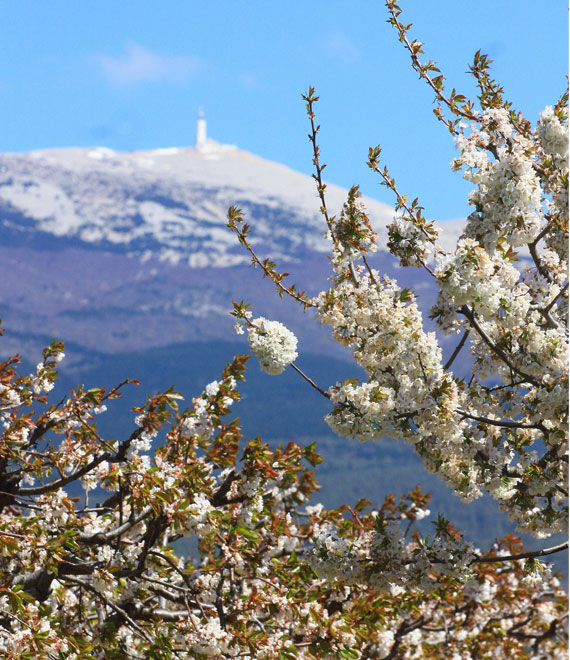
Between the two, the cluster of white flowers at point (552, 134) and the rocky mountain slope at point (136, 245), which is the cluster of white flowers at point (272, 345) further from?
the rocky mountain slope at point (136, 245)

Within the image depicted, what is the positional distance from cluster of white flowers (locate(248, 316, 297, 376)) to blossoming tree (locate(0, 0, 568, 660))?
0.04 feet

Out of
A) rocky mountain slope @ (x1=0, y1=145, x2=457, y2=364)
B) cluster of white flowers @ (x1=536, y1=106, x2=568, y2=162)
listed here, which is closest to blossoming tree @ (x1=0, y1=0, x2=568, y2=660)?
cluster of white flowers @ (x1=536, y1=106, x2=568, y2=162)

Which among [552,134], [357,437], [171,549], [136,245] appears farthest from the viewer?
[136,245]

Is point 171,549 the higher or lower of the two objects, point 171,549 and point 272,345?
the lower

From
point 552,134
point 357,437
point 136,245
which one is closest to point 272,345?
point 357,437

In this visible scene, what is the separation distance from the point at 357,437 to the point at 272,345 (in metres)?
0.78

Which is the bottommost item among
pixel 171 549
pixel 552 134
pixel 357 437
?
pixel 171 549

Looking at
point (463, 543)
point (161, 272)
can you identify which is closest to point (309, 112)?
point (463, 543)

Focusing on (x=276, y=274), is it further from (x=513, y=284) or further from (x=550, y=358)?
(x=550, y=358)

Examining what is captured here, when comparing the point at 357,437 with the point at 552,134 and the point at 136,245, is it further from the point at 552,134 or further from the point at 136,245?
the point at 136,245

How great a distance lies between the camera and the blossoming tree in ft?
13.2

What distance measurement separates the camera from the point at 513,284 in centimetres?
417

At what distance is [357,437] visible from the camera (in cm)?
430

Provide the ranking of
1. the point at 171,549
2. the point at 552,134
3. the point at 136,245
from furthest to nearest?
the point at 136,245 → the point at 171,549 → the point at 552,134
